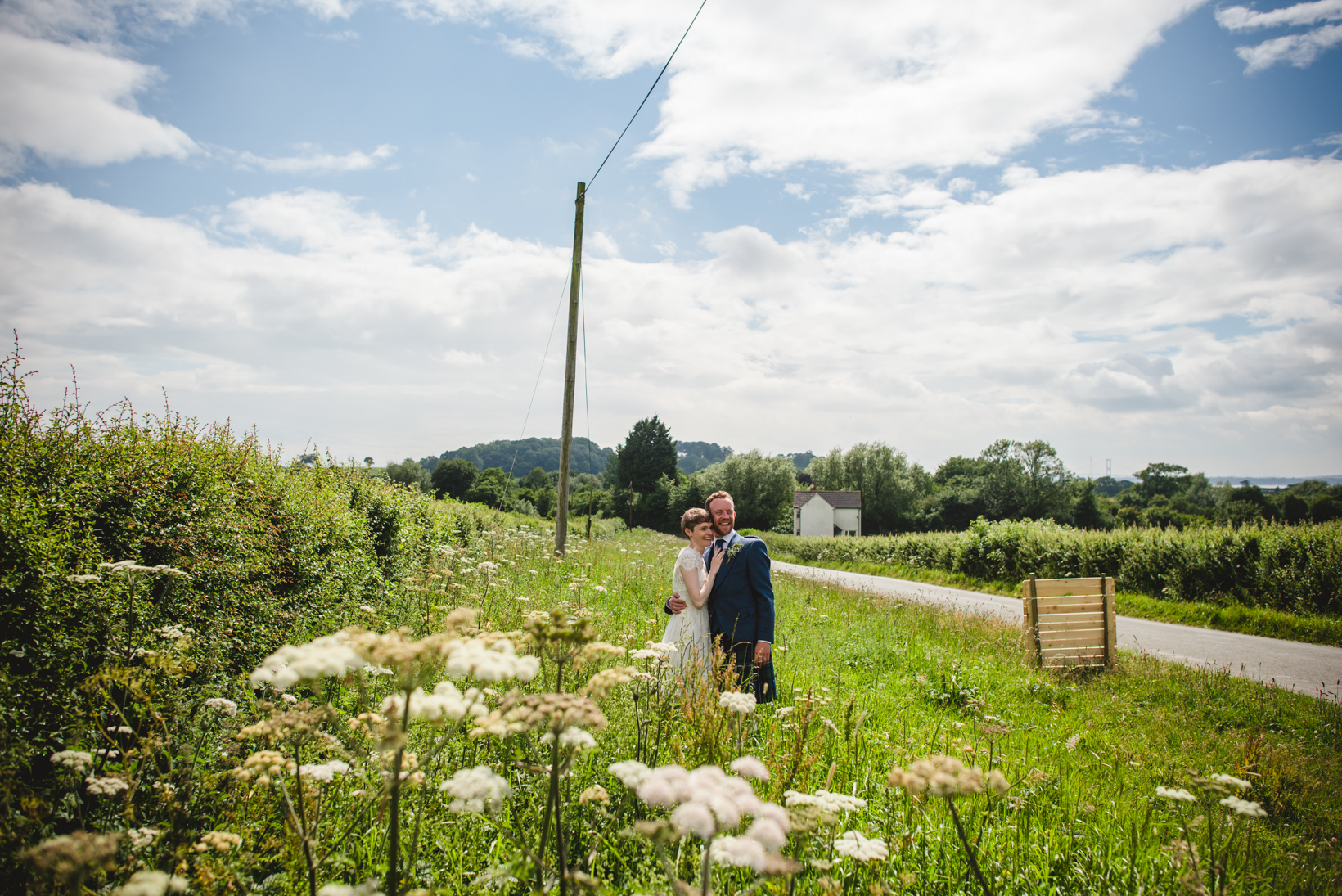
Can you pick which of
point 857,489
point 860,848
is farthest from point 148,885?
point 857,489

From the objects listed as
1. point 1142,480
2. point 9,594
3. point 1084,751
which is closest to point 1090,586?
point 1084,751

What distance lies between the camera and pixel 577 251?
526 inches

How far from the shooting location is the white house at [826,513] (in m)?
60.3

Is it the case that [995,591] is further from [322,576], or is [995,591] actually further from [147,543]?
[147,543]

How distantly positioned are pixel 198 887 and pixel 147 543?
10.4 feet

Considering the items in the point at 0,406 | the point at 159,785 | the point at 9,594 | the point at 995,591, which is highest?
the point at 0,406

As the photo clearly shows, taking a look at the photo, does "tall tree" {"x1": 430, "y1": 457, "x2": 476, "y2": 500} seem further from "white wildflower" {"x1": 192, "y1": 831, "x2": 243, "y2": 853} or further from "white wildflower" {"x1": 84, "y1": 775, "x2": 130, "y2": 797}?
"white wildflower" {"x1": 192, "y1": 831, "x2": 243, "y2": 853}

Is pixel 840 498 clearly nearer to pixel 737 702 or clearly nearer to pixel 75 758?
pixel 737 702

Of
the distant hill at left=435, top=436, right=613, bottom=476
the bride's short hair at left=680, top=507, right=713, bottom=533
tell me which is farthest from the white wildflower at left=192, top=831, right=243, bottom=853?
the distant hill at left=435, top=436, right=613, bottom=476

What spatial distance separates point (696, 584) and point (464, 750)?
228 centimetres

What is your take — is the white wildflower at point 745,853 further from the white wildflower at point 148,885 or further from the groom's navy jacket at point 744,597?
the groom's navy jacket at point 744,597

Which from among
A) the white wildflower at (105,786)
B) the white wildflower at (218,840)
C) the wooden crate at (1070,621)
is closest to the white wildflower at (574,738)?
the white wildflower at (218,840)

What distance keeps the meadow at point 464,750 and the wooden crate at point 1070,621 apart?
1201 mm

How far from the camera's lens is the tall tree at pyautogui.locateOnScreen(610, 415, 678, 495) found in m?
72.5
